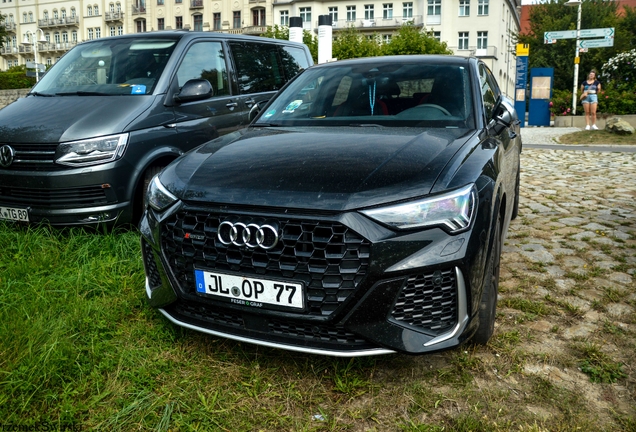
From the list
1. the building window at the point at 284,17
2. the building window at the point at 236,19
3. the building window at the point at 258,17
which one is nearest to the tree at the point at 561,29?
the building window at the point at 284,17

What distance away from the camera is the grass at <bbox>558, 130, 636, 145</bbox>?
1588cm

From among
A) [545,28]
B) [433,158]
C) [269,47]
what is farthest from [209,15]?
[433,158]

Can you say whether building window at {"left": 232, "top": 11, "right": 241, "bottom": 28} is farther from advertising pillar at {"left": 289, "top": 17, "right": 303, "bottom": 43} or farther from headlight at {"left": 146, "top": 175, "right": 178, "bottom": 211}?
headlight at {"left": 146, "top": 175, "right": 178, "bottom": 211}

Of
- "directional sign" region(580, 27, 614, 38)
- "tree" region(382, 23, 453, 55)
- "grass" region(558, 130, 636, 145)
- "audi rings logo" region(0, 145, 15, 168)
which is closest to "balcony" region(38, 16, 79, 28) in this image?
"tree" region(382, 23, 453, 55)

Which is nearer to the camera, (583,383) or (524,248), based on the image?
(583,383)

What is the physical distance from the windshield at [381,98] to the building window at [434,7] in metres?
63.9

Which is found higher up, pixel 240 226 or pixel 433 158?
pixel 433 158

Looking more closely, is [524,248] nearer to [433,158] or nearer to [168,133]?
[433,158]

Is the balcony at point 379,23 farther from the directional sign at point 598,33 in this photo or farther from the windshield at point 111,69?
the windshield at point 111,69

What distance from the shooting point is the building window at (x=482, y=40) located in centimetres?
6247

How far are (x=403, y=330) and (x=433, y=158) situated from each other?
82 centimetres

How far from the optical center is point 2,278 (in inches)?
156

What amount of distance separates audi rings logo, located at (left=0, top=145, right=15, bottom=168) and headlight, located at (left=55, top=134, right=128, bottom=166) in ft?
1.33

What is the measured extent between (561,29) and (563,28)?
2.24 feet
